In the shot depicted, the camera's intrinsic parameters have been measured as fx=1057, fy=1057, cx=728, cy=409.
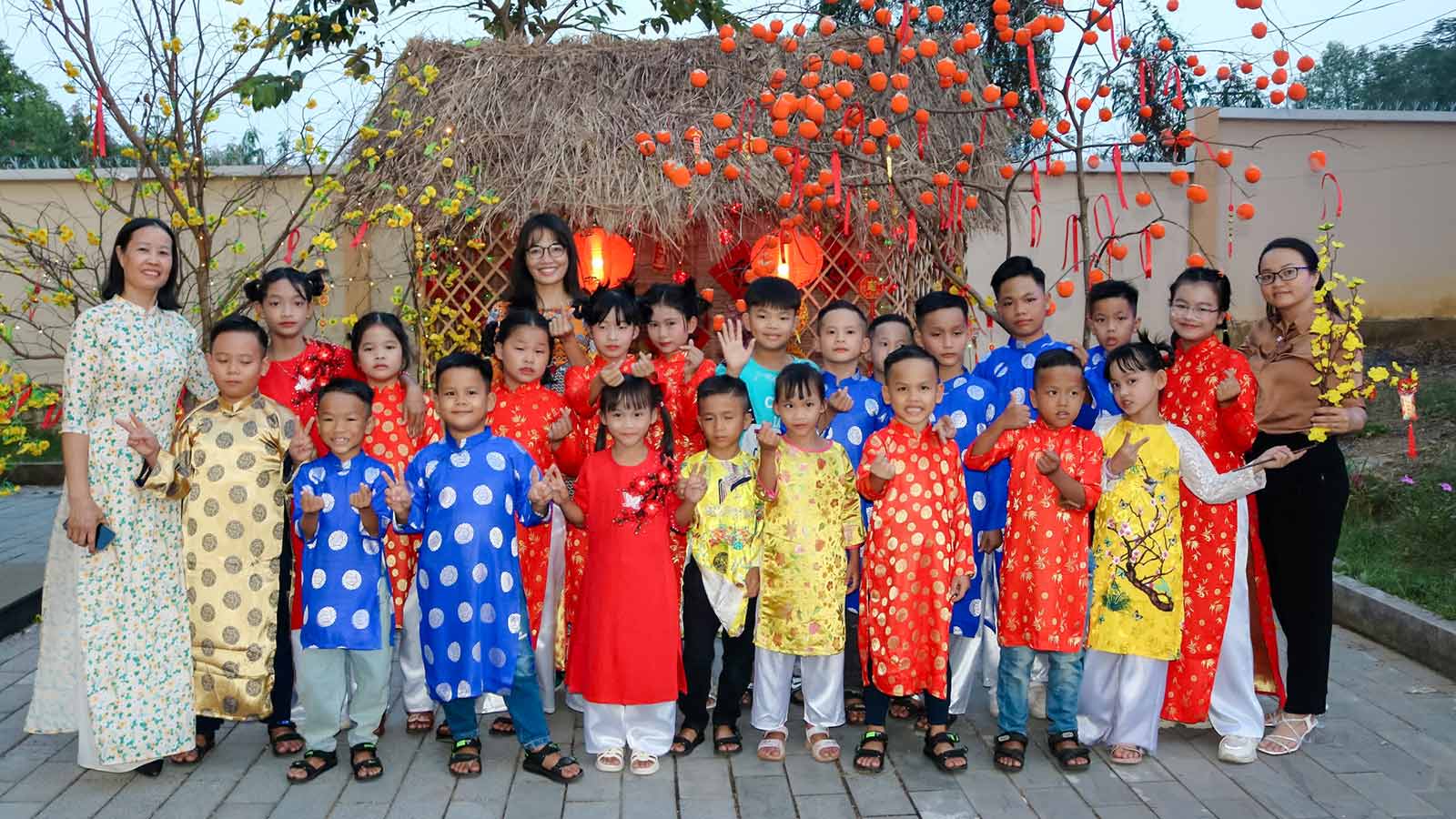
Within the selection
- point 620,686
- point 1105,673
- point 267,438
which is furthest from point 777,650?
point 267,438

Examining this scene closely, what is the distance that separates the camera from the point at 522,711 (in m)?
3.04

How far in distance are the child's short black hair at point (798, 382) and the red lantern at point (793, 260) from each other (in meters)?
2.90

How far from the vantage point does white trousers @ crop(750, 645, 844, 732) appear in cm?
316

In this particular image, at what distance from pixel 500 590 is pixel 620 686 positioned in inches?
17.3

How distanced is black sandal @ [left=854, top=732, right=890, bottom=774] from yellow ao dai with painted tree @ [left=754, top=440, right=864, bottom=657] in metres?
0.27

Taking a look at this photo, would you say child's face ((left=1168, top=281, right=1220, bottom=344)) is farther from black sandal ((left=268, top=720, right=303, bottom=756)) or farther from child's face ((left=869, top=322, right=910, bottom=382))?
black sandal ((left=268, top=720, right=303, bottom=756))

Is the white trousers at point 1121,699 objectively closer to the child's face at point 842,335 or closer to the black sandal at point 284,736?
the child's face at point 842,335

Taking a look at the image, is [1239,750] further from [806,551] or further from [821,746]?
[806,551]

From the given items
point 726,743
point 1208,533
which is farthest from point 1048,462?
point 726,743

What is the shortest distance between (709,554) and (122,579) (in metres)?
1.66

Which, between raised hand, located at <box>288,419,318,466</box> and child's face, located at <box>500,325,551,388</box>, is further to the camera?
child's face, located at <box>500,325,551,388</box>

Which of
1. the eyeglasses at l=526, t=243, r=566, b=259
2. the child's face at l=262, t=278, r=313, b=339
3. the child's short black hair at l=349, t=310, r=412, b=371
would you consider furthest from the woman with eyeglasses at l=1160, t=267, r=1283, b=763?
the child's face at l=262, t=278, r=313, b=339

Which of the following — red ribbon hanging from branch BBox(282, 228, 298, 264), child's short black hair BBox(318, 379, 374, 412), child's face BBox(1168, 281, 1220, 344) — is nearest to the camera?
child's short black hair BBox(318, 379, 374, 412)

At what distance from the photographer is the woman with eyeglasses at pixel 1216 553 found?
312cm
